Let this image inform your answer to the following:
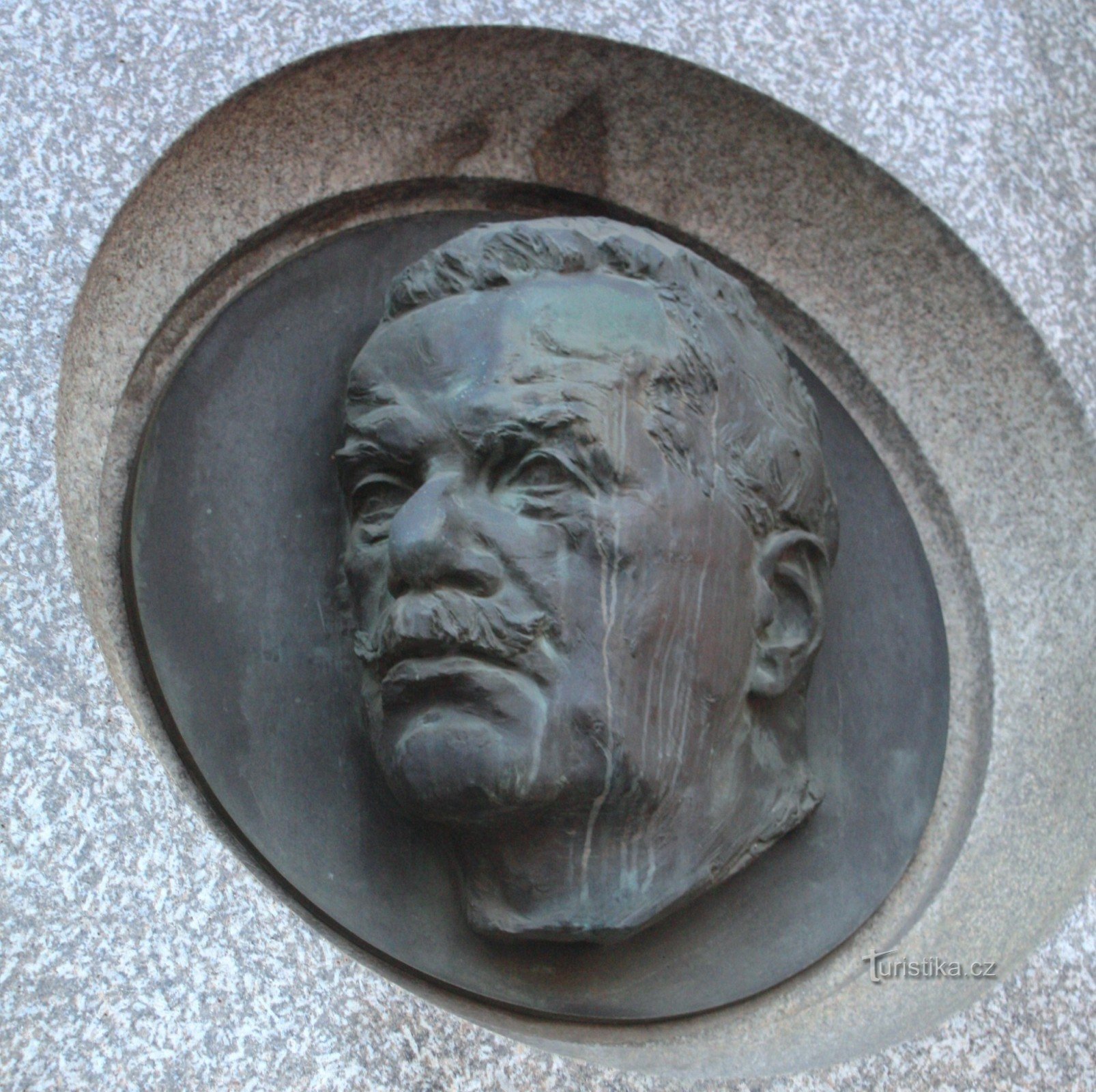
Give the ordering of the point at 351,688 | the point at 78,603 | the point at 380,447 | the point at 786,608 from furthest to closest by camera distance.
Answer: the point at 786,608
the point at 351,688
the point at 380,447
the point at 78,603

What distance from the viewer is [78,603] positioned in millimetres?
3229

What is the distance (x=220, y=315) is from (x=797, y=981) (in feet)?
6.93

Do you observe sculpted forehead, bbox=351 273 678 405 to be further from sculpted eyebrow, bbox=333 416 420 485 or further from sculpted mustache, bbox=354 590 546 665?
sculpted mustache, bbox=354 590 546 665

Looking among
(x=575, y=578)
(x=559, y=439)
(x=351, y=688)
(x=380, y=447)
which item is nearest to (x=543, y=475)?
(x=559, y=439)

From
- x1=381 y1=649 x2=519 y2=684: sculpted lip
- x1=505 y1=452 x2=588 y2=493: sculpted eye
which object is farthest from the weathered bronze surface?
x1=381 y1=649 x2=519 y2=684: sculpted lip

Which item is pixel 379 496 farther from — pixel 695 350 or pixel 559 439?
pixel 695 350

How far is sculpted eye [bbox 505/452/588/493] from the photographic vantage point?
347cm

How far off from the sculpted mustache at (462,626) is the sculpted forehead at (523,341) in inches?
20.0

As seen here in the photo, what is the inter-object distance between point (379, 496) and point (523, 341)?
480 mm

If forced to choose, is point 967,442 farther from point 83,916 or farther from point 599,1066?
point 83,916

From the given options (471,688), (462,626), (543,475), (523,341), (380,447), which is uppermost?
(523,341)

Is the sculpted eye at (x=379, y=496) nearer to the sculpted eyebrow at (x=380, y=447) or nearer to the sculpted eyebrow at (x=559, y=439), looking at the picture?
the sculpted eyebrow at (x=380, y=447)

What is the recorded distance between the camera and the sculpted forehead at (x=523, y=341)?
3570 millimetres

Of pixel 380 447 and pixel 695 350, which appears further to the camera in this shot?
pixel 695 350
